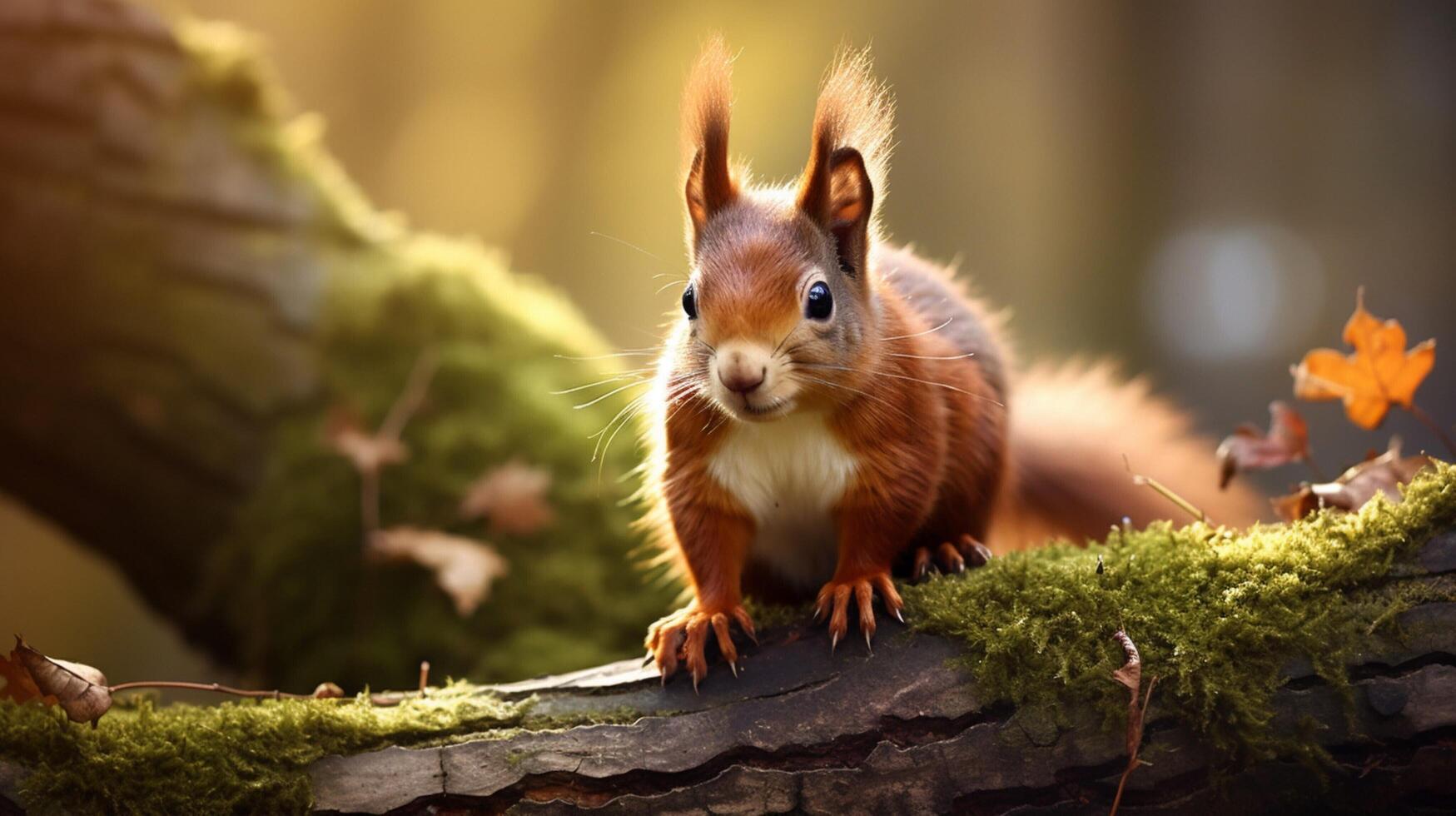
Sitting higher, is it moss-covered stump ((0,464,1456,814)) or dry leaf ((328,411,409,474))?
dry leaf ((328,411,409,474))

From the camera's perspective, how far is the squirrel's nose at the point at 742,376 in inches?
55.1

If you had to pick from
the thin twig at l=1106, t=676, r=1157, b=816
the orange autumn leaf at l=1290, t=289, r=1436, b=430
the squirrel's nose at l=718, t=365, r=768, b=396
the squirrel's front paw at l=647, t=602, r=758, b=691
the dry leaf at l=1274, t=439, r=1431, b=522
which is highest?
the orange autumn leaf at l=1290, t=289, r=1436, b=430

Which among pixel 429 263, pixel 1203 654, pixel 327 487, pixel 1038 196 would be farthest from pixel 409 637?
pixel 1038 196

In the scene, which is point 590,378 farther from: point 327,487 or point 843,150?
point 843,150

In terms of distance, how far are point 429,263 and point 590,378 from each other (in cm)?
55

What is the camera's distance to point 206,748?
4.41 feet

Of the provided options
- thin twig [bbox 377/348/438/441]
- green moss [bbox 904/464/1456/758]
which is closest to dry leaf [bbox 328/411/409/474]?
thin twig [bbox 377/348/438/441]

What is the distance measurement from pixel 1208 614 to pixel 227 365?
2.40 meters

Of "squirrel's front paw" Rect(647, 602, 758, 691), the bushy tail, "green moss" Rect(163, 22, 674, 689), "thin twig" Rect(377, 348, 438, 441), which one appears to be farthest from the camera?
"thin twig" Rect(377, 348, 438, 441)

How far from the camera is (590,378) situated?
2.96 metres

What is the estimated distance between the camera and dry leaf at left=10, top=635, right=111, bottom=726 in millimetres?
1321

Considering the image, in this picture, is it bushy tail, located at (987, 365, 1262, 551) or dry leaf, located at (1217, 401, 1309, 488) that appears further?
bushy tail, located at (987, 365, 1262, 551)

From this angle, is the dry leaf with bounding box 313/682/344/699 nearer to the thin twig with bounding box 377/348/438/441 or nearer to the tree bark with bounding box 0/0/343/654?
the thin twig with bounding box 377/348/438/441

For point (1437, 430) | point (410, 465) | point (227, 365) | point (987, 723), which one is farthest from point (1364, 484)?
point (227, 365)
